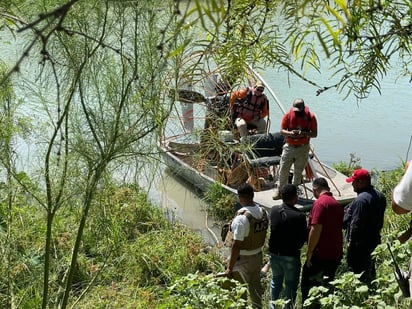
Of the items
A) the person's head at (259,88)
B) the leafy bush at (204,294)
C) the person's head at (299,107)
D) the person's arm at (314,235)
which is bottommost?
the leafy bush at (204,294)

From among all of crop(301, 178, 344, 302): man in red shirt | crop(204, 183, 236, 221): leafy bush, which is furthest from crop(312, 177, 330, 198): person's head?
crop(204, 183, 236, 221): leafy bush

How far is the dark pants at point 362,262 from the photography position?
5.31 m

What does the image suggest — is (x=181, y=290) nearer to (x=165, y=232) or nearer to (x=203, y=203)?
(x=165, y=232)

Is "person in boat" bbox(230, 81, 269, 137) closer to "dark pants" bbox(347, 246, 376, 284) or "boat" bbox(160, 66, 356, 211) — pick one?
"boat" bbox(160, 66, 356, 211)

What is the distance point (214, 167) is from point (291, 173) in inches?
42.6

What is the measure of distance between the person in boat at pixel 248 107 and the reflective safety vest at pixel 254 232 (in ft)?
13.2

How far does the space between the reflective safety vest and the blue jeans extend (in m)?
0.16

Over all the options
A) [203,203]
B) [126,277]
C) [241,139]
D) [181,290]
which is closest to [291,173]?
[241,139]

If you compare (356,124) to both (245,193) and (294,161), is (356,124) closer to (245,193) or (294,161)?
(294,161)

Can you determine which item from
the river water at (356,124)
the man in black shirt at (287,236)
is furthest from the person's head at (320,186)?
the river water at (356,124)

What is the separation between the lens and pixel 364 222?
16.9ft

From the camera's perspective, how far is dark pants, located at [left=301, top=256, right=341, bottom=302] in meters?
5.26

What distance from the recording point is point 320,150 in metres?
12.5

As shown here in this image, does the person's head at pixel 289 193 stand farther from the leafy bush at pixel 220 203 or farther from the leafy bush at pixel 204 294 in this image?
the leafy bush at pixel 220 203
